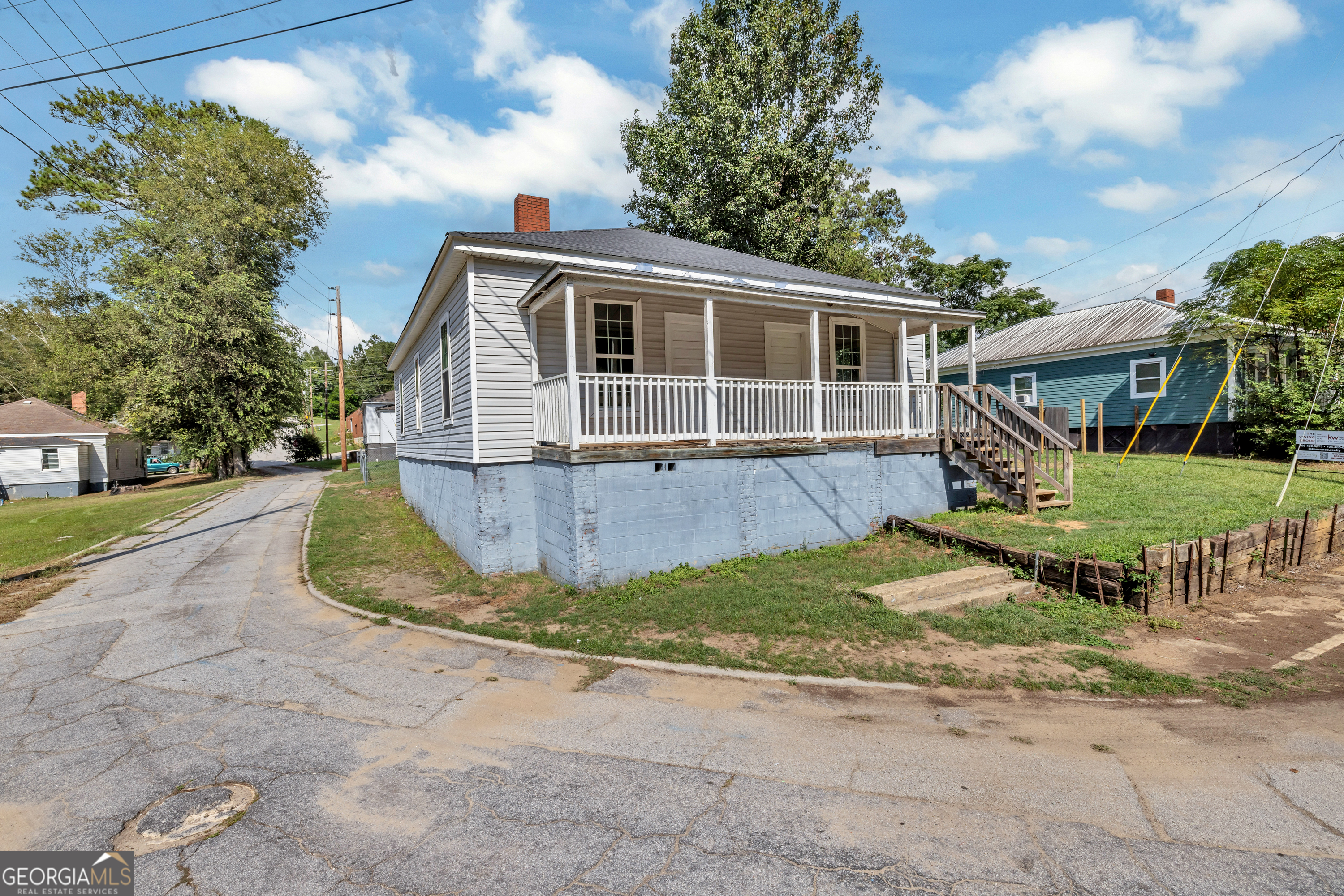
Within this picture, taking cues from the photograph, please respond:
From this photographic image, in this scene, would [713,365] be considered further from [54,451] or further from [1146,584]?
[54,451]

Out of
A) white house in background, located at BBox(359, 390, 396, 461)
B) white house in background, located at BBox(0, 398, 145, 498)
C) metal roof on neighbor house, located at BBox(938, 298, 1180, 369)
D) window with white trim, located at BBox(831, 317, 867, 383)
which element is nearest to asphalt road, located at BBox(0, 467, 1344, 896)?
window with white trim, located at BBox(831, 317, 867, 383)

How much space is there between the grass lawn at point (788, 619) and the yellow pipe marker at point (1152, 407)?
11561mm

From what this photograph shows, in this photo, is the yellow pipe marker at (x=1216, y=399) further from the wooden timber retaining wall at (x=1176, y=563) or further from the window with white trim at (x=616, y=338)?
the window with white trim at (x=616, y=338)

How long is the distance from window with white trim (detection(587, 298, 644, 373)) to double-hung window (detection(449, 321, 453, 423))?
291cm

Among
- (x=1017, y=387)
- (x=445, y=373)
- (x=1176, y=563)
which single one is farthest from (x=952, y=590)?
(x=1017, y=387)

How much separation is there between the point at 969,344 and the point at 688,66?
21271mm

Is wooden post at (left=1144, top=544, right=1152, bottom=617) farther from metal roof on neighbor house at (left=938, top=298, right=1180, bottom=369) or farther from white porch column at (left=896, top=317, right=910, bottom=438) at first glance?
metal roof on neighbor house at (left=938, top=298, right=1180, bottom=369)

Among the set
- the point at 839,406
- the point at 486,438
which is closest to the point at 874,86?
the point at 839,406

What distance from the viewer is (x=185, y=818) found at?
3471 millimetres

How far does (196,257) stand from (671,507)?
33.9 m

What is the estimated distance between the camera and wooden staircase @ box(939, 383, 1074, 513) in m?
10.8

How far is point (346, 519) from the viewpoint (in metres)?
15.5

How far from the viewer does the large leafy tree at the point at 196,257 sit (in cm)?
2834

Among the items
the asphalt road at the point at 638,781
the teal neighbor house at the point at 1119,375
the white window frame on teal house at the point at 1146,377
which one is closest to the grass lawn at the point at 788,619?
the asphalt road at the point at 638,781
